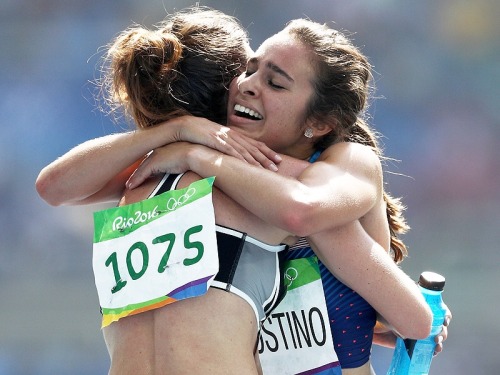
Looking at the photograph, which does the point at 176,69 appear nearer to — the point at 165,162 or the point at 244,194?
the point at 165,162

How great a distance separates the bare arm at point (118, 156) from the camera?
2389 mm

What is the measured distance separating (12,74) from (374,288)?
469 centimetres

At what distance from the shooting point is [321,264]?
2533mm

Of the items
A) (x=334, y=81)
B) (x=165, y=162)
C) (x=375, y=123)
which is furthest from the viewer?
(x=375, y=123)

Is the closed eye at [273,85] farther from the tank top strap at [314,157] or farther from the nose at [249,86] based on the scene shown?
the tank top strap at [314,157]

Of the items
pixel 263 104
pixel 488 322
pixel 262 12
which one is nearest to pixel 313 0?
pixel 262 12

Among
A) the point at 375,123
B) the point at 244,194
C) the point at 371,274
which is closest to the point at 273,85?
the point at 244,194

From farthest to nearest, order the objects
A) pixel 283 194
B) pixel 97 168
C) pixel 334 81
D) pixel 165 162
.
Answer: pixel 334 81, pixel 97 168, pixel 165 162, pixel 283 194

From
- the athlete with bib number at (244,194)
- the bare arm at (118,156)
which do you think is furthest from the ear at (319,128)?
the bare arm at (118,156)

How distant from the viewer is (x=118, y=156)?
8.09ft

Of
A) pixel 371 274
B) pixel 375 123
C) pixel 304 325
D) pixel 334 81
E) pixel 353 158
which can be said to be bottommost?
pixel 375 123

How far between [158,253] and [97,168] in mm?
393

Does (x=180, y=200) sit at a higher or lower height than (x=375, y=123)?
higher

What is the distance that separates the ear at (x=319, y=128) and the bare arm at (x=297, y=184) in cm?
18
